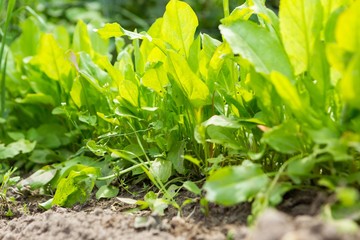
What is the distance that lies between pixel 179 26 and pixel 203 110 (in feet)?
0.75

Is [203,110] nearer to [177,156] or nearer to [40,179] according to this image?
[177,156]

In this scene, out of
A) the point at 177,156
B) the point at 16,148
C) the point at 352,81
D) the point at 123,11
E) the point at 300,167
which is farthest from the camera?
the point at 123,11

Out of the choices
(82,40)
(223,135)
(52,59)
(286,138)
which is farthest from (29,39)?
(286,138)

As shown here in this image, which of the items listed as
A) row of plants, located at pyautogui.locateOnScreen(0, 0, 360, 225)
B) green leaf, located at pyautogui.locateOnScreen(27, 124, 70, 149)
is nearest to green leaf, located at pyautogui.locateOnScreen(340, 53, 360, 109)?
row of plants, located at pyautogui.locateOnScreen(0, 0, 360, 225)

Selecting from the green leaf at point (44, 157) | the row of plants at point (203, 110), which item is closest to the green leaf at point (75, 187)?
the row of plants at point (203, 110)

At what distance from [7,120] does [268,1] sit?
1824 millimetres

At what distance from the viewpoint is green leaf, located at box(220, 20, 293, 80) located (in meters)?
1.22

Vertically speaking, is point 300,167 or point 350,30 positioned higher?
point 350,30

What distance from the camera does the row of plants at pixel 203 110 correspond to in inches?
42.8

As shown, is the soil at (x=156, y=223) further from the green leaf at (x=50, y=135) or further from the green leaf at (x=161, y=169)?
the green leaf at (x=50, y=135)

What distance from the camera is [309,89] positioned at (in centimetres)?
121

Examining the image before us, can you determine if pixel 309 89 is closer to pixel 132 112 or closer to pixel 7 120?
pixel 132 112

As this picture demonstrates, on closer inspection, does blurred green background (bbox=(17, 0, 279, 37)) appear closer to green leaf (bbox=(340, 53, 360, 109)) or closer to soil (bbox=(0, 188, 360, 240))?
soil (bbox=(0, 188, 360, 240))

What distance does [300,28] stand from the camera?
121 centimetres
